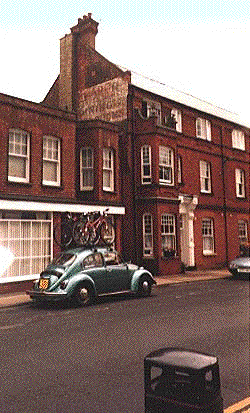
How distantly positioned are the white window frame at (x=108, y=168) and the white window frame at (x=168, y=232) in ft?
11.4

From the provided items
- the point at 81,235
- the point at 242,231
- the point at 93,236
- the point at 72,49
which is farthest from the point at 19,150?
the point at 242,231

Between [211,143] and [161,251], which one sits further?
[211,143]

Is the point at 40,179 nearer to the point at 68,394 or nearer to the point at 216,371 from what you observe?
the point at 68,394

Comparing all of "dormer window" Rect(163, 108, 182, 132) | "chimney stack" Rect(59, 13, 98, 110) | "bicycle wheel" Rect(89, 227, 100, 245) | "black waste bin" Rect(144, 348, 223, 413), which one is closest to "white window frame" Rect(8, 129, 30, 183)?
"bicycle wheel" Rect(89, 227, 100, 245)

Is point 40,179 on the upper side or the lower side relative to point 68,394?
upper

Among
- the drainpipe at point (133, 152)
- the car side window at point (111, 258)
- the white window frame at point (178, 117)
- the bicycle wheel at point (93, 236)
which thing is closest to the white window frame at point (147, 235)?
the drainpipe at point (133, 152)

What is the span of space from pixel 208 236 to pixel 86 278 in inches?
600

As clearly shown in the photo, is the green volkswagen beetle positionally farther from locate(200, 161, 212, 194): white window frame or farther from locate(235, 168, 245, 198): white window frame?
locate(235, 168, 245, 198): white window frame

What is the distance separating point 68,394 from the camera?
4.60m

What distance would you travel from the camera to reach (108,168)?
19.8 meters

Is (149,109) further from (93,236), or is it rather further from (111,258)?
(111,258)

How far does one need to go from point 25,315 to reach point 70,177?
868 centimetres

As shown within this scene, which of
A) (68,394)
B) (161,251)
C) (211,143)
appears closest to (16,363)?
(68,394)

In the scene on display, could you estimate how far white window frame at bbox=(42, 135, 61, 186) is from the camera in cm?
1680
